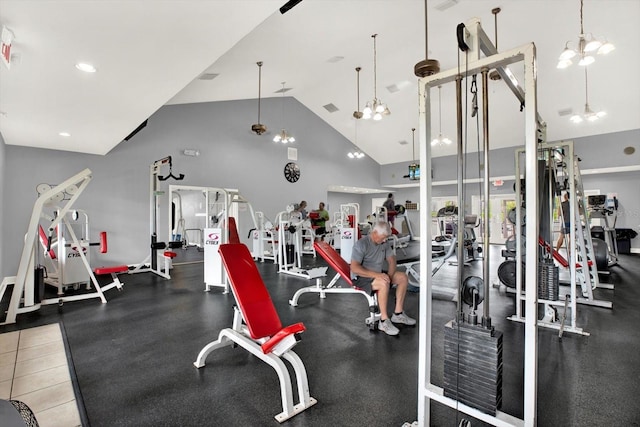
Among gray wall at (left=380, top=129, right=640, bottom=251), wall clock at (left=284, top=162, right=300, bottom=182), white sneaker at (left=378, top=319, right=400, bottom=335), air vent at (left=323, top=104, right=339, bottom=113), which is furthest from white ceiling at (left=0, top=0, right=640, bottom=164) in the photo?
white sneaker at (left=378, top=319, right=400, bottom=335)

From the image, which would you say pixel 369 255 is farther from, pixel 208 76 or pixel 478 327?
pixel 208 76

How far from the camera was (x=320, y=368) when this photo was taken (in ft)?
7.61

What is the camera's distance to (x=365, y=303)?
3924mm

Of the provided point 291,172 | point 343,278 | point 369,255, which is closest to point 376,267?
point 369,255

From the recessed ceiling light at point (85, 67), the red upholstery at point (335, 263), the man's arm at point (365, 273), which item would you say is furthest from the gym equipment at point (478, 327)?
the recessed ceiling light at point (85, 67)

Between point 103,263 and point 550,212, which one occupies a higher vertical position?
point 550,212

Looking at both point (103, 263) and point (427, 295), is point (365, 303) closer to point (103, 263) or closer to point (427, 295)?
point (427, 295)

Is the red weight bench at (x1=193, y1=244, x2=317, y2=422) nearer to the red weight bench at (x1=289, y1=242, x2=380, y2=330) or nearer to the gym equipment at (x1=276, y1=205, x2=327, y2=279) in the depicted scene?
the red weight bench at (x1=289, y1=242, x2=380, y2=330)

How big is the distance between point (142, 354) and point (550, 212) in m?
3.82

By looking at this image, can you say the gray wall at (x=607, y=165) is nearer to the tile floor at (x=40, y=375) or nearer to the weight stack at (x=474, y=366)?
the weight stack at (x=474, y=366)

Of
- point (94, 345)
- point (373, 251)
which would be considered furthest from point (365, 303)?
point (94, 345)

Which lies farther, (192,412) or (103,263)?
(103,263)

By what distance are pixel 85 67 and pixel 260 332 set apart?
253cm

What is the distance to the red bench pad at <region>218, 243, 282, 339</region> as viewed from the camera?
2098mm
